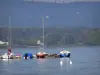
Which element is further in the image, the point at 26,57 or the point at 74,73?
the point at 26,57

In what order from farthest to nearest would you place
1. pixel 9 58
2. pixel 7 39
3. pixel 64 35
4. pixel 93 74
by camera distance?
pixel 64 35 → pixel 7 39 → pixel 9 58 → pixel 93 74

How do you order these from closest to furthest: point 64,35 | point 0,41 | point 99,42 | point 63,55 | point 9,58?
point 9,58 < point 63,55 < point 0,41 < point 64,35 < point 99,42

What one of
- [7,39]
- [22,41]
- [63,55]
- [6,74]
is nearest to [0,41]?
[7,39]

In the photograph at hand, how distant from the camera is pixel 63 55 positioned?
38.1 metres

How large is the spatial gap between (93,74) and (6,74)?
3902mm

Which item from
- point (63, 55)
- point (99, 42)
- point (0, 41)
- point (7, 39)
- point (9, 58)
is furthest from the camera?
point (99, 42)

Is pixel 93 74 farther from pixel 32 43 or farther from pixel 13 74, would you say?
pixel 32 43

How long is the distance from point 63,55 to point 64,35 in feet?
95.8

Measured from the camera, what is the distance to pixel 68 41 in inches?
2746

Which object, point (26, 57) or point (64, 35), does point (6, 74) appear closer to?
A: point (26, 57)

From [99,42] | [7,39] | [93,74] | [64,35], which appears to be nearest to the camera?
[93,74]

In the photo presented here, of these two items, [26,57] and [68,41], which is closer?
[26,57]

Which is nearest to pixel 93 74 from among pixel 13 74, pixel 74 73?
pixel 74 73

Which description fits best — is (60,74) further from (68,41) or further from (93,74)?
(68,41)
